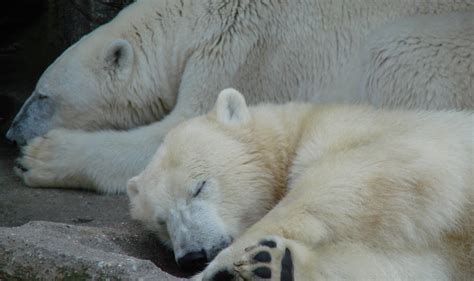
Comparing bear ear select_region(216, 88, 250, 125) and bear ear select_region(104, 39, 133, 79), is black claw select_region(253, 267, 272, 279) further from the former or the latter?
bear ear select_region(104, 39, 133, 79)

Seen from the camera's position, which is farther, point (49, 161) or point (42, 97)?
point (42, 97)

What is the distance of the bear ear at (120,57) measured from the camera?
17.9 ft

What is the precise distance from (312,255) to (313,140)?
81 cm

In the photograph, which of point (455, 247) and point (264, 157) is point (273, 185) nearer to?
point (264, 157)

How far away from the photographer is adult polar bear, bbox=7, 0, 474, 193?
4.71 meters

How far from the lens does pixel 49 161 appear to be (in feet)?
17.7

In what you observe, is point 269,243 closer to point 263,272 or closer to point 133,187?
point 263,272

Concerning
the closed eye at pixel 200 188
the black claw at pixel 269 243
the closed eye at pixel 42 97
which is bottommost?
the closed eye at pixel 42 97

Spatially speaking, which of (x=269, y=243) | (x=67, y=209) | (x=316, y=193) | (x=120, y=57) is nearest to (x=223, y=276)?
(x=269, y=243)

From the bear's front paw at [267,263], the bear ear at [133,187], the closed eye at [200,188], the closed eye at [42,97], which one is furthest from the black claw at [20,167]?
the bear's front paw at [267,263]

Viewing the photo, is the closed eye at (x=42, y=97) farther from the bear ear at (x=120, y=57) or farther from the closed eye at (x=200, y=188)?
the closed eye at (x=200, y=188)

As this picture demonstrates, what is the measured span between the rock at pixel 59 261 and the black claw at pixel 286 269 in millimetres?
408

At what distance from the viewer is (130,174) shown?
5.19 metres

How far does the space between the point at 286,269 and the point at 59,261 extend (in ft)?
2.66
